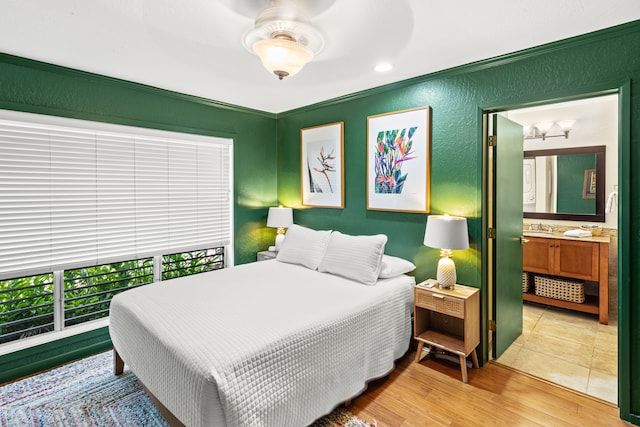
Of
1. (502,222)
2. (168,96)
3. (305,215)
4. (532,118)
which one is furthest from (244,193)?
(532,118)

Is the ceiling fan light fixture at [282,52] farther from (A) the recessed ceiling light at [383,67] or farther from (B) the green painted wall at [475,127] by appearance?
(B) the green painted wall at [475,127]

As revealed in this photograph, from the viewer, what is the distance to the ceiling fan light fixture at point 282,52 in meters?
1.90

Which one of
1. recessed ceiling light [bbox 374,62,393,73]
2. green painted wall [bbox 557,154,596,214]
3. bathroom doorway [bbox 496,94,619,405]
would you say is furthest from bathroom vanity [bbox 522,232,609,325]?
recessed ceiling light [bbox 374,62,393,73]

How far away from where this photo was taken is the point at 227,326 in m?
1.90

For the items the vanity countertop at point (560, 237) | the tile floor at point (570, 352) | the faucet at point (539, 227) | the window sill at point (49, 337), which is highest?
the faucet at point (539, 227)

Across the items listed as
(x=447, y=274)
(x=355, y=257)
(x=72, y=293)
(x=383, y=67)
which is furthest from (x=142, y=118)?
(x=447, y=274)

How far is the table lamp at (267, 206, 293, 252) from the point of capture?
4.04 m

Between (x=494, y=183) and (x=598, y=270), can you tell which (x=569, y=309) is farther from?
(x=494, y=183)

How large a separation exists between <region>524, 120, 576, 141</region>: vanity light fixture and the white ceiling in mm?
2162

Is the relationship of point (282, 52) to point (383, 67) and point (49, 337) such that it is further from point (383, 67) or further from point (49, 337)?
point (49, 337)

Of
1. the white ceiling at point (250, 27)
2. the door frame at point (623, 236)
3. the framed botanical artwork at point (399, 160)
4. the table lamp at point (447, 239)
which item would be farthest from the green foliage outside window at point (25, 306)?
the door frame at point (623, 236)

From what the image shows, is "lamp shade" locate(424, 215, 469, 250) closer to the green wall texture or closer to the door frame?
the green wall texture

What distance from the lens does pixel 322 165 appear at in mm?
3875

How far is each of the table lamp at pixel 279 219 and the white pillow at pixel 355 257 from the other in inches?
40.9
